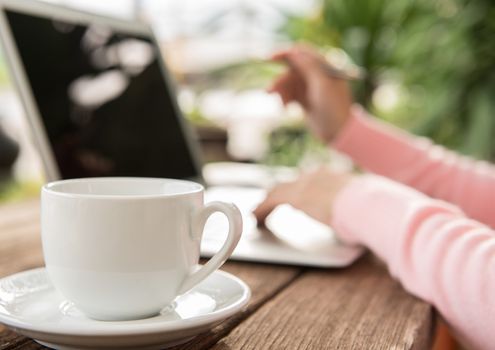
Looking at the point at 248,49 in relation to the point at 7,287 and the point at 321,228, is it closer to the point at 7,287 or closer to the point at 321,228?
the point at 321,228

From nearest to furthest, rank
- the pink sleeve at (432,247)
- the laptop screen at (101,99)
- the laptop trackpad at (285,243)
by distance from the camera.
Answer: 1. the pink sleeve at (432,247)
2. the laptop trackpad at (285,243)
3. the laptop screen at (101,99)

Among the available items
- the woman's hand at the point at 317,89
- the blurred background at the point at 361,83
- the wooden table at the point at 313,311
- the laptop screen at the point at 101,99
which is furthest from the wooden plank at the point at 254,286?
the blurred background at the point at 361,83

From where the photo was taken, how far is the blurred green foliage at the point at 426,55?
234cm

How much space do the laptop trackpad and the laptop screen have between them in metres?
0.17

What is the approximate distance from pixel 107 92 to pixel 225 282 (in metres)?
0.47

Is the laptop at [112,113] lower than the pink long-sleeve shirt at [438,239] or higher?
higher

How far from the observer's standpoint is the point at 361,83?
9.02ft

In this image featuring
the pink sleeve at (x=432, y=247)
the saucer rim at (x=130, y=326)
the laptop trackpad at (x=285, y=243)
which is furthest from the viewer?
the laptop trackpad at (x=285, y=243)

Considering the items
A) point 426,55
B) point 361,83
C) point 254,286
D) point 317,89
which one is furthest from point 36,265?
point 361,83

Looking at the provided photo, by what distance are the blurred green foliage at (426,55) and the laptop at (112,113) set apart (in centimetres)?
162

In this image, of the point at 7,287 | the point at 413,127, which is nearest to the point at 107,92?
the point at 7,287

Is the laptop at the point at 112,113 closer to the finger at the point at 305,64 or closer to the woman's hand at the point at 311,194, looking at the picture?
the woman's hand at the point at 311,194

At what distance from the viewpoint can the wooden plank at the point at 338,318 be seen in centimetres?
38

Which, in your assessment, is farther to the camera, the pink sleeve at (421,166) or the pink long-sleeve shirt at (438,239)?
the pink sleeve at (421,166)
